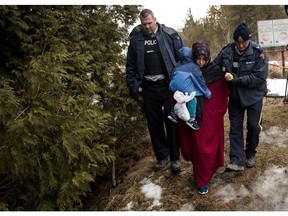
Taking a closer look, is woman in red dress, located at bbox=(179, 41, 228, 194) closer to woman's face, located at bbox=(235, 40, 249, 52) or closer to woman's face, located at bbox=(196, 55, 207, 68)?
woman's face, located at bbox=(196, 55, 207, 68)

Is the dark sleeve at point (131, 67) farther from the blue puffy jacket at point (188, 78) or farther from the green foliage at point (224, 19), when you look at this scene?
the green foliage at point (224, 19)

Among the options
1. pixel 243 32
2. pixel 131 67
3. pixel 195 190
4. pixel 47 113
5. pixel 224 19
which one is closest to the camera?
pixel 47 113

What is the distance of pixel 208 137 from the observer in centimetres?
392

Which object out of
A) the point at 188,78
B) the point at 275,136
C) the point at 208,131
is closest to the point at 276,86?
the point at 275,136

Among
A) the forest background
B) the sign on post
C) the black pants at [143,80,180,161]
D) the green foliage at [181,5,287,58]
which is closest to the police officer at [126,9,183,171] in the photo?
the black pants at [143,80,180,161]

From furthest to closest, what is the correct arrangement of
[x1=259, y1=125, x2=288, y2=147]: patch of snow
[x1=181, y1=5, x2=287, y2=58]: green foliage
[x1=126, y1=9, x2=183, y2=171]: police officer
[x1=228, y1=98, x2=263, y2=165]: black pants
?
[x1=181, y1=5, x2=287, y2=58]: green foliage
[x1=259, y1=125, x2=288, y2=147]: patch of snow
[x1=126, y1=9, x2=183, y2=171]: police officer
[x1=228, y1=98, x2=263, y2=165]: black pants

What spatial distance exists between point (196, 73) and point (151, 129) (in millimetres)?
1231

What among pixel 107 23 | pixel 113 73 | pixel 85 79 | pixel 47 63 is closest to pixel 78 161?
pixel 47 63

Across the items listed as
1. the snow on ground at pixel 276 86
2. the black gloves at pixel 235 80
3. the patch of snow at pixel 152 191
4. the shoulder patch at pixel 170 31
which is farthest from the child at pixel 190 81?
the snow on ground at pixel 276 86

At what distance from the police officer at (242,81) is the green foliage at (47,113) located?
169cm

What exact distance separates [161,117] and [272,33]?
353 inches

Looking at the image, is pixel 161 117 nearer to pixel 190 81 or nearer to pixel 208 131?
pixel 208 131

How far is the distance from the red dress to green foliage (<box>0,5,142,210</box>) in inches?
42.4

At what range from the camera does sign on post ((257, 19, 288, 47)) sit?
1172cm
